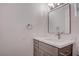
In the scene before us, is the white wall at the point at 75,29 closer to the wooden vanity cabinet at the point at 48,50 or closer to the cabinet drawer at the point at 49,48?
the wooden vanity cabinet at the point at 48,50

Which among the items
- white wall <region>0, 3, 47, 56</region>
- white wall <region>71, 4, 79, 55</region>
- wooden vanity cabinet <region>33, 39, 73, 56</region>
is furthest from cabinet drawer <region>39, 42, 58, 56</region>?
white wall <region>71, 4, 79, 55</region>

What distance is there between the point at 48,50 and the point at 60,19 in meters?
0.44

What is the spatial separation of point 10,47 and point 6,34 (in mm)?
185

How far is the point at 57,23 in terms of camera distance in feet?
4.58

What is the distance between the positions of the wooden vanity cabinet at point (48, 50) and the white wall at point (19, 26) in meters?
0.08

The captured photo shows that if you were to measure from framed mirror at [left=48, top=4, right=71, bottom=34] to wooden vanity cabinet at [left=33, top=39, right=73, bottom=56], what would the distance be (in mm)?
207

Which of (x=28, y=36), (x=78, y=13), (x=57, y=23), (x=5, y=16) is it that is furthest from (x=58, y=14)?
(x=5, y=16)

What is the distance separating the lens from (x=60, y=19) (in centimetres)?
137

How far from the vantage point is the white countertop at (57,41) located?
4.15ft

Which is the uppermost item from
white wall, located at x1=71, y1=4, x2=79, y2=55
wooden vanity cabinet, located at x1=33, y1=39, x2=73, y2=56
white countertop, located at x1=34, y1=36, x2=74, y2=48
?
white wall, located at x1=71, y1=4, x2=79, y2=55

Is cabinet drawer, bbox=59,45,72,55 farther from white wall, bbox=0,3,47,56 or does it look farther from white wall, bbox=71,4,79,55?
white wall, bbox=0,3,47,56

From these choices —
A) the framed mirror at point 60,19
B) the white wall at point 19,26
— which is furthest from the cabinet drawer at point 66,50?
the white wall at point 19,26

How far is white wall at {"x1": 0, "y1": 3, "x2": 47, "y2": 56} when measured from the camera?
1365 mm

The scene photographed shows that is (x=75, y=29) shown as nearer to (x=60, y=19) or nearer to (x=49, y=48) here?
(x=60, y=19)
